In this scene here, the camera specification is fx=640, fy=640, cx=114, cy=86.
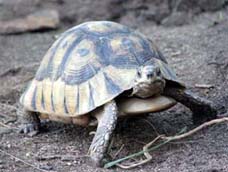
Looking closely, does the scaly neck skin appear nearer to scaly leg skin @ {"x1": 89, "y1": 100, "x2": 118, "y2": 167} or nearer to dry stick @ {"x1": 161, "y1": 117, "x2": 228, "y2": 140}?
scaly leg skin @ {"x1": 89, "y1": 100, "x2": 118, "y2": 167}

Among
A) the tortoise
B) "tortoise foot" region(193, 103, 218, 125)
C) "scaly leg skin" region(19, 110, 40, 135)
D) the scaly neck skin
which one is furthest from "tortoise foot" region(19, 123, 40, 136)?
"tortoise foot" region(193, 103, 218, 125)

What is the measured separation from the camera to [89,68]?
12.9ft

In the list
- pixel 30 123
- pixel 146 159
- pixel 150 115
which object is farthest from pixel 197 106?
pixel 30 123

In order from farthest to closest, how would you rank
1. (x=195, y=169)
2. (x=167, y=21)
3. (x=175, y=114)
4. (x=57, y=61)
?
(x=167, y=21), (x=175, y=114), (x=57, y=61), (x=195, y=169)

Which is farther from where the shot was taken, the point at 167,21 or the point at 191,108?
the point at 167,21

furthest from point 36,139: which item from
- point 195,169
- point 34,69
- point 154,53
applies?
point 34,69

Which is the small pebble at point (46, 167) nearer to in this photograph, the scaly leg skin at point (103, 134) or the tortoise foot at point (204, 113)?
the scaly leg skin at point (103, 134)

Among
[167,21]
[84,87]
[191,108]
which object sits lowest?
[167,21]

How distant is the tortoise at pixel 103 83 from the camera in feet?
12.3

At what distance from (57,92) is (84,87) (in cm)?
25

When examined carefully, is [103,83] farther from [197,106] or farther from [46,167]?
[197,106]

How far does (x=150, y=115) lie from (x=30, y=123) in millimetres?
841

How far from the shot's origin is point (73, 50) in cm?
411

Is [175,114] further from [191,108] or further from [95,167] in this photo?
[95,167]
